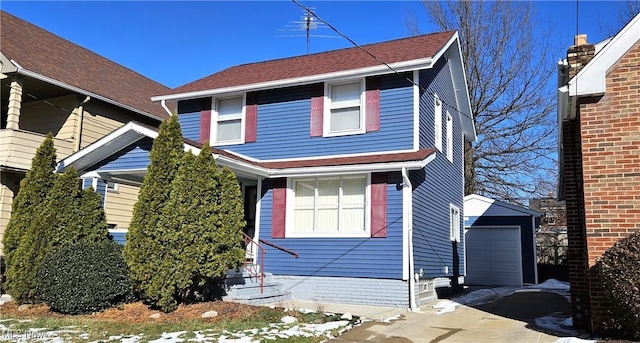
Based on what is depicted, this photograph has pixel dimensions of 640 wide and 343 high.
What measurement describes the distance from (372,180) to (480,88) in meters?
15.6

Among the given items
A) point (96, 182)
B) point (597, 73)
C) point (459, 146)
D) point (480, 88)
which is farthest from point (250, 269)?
point (480, 88)

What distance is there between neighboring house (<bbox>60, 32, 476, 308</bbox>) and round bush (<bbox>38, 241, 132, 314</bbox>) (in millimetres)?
2700

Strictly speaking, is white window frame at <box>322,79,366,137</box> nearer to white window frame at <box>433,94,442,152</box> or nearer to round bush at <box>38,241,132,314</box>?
white window frame at <box>433,94,442,152</box>

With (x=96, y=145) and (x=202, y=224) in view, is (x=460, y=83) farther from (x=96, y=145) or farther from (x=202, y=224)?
(x=96, y=145)

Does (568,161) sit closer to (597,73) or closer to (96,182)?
(597,73)

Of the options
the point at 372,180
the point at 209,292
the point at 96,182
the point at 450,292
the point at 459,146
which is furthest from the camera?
the point at 459,146

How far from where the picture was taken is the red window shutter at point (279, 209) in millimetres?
12430

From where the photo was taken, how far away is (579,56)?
8.22 meters

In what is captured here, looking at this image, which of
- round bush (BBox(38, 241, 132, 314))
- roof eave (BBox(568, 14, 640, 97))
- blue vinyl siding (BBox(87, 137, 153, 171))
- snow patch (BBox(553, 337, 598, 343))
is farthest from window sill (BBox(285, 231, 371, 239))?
roof eave (BBox(568, 14, 640, 97))

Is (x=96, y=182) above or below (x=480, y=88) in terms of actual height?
below

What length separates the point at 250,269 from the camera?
11875 mm

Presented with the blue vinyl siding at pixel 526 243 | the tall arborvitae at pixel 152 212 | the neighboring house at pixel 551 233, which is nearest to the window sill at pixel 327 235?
the tall arborvitae at pixel 152 212

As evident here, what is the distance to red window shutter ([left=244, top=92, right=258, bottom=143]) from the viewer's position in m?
13.7

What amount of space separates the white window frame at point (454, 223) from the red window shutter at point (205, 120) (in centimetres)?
734
